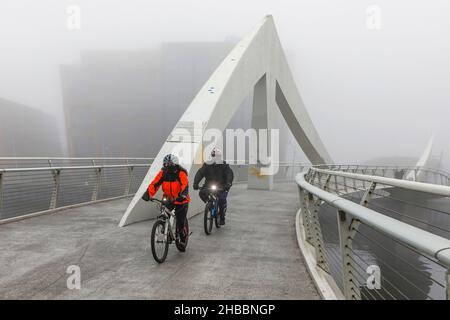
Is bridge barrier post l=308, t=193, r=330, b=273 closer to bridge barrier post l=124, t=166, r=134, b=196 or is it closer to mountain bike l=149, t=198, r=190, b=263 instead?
mountain bike l=149, t=198, r=190, b=263

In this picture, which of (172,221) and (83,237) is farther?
(83,237)

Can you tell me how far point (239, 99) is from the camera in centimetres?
1373

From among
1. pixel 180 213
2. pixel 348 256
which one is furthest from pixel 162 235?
pixel 348 256

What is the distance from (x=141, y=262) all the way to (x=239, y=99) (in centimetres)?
980

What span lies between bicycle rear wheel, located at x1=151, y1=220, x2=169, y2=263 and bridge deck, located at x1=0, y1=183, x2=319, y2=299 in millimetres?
143

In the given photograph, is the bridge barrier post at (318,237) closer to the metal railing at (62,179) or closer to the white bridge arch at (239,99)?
the white bridge arch at (239,99)

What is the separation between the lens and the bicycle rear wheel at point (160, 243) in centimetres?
503

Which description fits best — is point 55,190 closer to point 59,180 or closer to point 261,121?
point 59,180

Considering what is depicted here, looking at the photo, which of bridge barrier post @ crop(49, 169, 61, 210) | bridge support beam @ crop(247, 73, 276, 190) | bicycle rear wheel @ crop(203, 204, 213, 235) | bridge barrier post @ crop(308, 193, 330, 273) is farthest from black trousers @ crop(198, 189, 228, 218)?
bridge support beam @ crop(247, 73, 276, 190)

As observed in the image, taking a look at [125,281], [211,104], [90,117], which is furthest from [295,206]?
[90,117]

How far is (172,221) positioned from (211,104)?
19.5ft

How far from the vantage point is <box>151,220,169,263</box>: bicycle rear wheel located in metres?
5.03

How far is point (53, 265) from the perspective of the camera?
4.95 m
